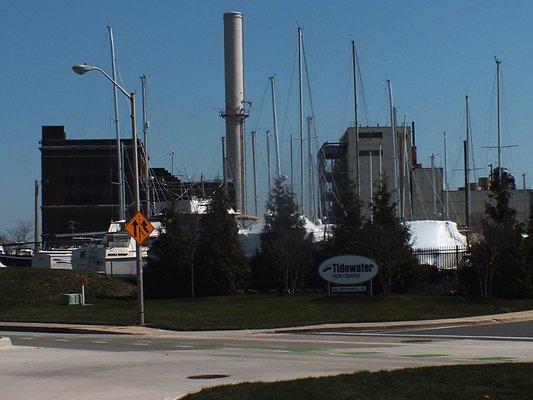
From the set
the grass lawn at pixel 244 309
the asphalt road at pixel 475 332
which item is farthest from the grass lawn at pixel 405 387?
the grass lawn at pixel 244 309

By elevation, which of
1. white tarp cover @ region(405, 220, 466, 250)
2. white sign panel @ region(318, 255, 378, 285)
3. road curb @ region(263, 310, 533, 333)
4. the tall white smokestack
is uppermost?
the tall white smokestack

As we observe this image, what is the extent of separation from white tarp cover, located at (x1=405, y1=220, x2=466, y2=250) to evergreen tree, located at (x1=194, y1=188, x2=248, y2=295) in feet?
37.1

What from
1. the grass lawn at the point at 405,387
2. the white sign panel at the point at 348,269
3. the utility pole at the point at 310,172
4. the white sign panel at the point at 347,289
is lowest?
the white sign panel at the point at 347,289

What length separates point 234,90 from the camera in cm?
7356

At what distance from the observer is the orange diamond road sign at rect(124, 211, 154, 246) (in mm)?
30125

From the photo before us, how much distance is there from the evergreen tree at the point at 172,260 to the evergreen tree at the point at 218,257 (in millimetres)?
590

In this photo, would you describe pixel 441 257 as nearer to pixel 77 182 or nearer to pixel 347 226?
pixel 347 226

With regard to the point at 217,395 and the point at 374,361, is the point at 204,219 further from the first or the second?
the point at 217,395

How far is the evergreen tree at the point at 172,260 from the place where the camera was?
42.7m

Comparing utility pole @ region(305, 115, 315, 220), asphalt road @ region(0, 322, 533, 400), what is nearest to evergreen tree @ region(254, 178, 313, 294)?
asphalt road @ region(0, 322, 533, 400)

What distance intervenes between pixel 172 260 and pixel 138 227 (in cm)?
1267

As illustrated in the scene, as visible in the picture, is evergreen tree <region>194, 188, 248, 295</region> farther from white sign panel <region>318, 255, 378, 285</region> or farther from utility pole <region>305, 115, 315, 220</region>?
utility pole <region>305, 115, 315, 220</region>

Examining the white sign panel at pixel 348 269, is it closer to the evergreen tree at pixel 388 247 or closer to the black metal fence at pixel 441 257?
the evergreen tree at pixel 388 247

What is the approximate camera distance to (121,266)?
50.9 metres
